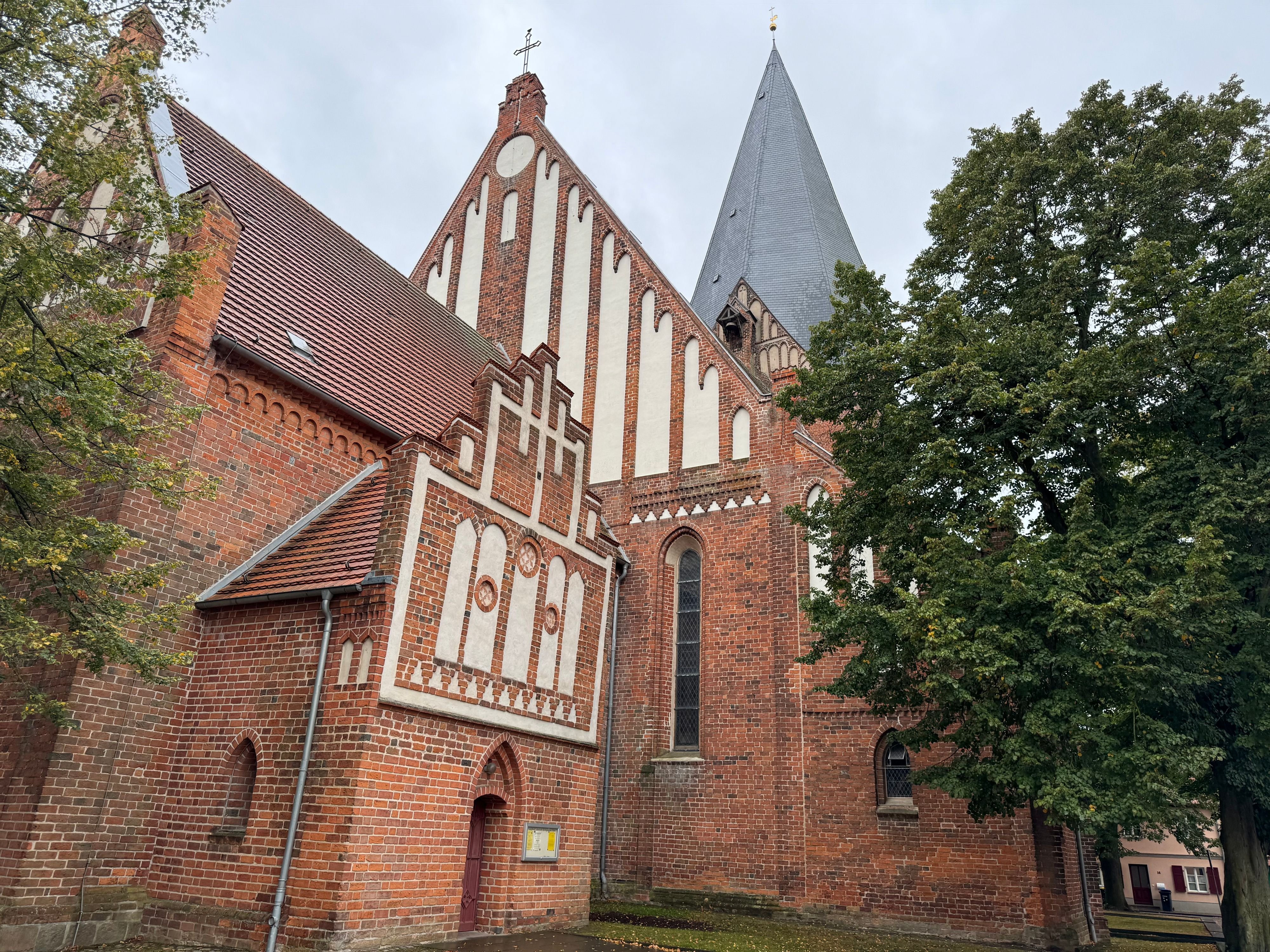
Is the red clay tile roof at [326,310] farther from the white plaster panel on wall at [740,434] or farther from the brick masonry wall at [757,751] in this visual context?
the white plaster panel on wall at [740,434]

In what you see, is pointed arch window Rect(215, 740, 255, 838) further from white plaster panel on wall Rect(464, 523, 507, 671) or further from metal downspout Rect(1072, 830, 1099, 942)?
metal downspout Rect(1072, 830, 1099, 942)

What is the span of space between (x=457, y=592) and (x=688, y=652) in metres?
7.30

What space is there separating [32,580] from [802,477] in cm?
1153

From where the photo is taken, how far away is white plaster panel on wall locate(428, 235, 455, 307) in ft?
71.3

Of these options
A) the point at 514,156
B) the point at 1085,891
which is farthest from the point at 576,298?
the point at 1085,891

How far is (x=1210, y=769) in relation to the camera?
33.5ft

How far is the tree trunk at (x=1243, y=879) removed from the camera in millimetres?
9930

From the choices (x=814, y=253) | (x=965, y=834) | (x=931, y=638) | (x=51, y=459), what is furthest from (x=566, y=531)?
(x=814, y=253)

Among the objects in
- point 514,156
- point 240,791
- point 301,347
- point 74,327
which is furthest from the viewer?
point 514,156

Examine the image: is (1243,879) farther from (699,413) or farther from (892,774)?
(699,413)

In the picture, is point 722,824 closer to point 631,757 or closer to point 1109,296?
point 631,757

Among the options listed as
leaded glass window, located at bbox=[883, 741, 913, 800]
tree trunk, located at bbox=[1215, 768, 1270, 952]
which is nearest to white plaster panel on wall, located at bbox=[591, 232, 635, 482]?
leaded glass window, located at bbox=[883, 741, 913, 800]

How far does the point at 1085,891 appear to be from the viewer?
14133 millimetres

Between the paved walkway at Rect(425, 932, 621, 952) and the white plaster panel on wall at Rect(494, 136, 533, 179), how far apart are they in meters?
17.4
